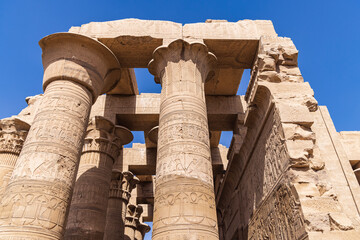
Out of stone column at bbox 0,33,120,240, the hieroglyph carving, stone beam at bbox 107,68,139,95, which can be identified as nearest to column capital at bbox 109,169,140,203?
stone beam at bbox 107,68,139,95

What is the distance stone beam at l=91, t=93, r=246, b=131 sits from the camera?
10.6 metres

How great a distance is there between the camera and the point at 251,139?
25.7ft

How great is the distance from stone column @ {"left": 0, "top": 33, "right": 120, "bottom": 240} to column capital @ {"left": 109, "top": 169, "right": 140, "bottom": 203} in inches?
194

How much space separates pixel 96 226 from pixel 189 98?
4.71 m

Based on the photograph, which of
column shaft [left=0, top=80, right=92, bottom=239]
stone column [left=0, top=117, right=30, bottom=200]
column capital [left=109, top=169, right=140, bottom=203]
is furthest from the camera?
column capital [left=109, top=169, right=140, bottom=203]

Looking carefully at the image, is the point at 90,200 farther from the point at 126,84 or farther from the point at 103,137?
the point at 126,84

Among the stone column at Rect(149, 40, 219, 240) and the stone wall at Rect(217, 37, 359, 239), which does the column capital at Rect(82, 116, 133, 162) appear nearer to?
the stone column at Rect(149, 40, 219, 240)

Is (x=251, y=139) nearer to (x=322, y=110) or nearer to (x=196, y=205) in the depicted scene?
(x=322, y=110)

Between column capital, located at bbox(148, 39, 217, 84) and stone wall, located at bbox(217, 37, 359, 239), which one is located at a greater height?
column capital, located at bbox(148, 39, 217, 84)

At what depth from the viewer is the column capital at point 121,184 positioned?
11.4 metres

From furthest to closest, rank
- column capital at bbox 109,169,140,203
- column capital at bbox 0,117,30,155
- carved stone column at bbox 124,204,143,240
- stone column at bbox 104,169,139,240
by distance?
carved stone column at bbox 124,204,143,240
column capital at bbox 109,169,140,203
stone column at bbox 104,169,139,240
column capital at bbox 0,117,30,155

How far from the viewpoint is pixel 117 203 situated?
444 inches

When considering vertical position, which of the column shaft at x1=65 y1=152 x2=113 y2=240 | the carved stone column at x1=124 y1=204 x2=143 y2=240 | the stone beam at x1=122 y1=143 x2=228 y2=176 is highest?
the stone beam at x1=122 y1=143 x2=228 y2=176

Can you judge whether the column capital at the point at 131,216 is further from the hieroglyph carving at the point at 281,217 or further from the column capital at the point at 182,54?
the column capital at the point at 182,54
